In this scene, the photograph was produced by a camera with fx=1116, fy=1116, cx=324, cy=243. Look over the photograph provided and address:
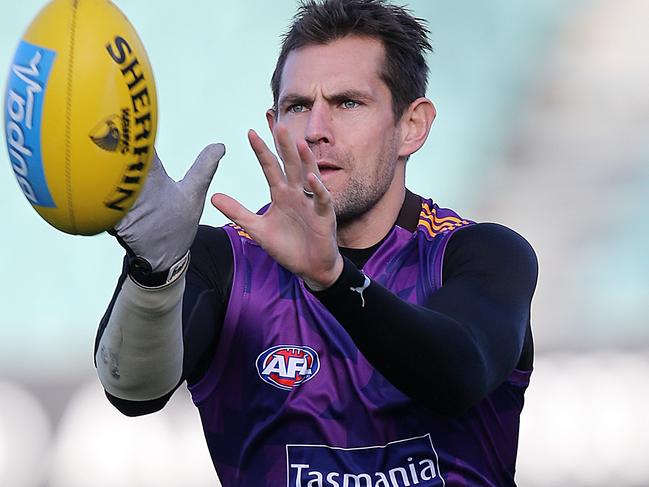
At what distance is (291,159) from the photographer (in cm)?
249

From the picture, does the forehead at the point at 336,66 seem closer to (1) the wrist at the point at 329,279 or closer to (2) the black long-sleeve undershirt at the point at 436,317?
(2) the black long-sleeve undershirt at the point at 436,317

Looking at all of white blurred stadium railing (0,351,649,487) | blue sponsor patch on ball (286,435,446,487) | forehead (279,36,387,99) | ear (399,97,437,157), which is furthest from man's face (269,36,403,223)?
white blurred stadium railing (0,351,649,487)

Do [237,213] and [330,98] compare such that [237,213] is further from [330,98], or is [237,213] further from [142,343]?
[330,98]

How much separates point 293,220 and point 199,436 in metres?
4.94

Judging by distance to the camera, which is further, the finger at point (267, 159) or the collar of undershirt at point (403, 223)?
the collar of undershirt at point (403, 223)

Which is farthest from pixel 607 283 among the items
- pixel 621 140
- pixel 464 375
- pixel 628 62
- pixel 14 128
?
pixel 14 128

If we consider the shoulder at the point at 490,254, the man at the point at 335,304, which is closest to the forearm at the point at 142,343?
the man at the point at 335,304

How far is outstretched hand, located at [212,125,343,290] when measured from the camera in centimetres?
248

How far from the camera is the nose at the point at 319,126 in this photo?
328cm

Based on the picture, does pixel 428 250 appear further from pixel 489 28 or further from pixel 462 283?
pixel 489 28

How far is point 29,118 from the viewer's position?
2414 millimetres

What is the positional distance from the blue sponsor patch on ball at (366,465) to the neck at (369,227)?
0.66m

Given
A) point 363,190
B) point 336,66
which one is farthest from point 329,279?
point 336,66

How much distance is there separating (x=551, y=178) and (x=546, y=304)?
103 cm
